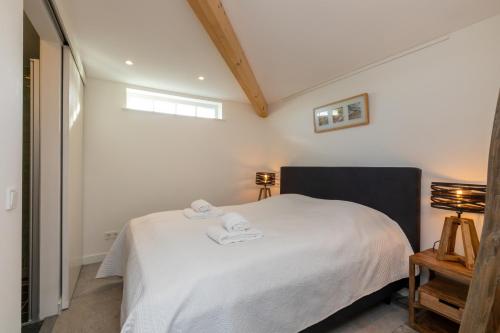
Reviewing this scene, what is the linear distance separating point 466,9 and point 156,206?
380 centimetres

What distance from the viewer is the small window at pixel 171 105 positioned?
3.24 m

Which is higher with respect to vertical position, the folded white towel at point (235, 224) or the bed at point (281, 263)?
the folded white towel at point (235, 224)

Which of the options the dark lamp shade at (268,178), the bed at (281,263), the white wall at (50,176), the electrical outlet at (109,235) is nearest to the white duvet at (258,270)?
the bed at (281,263)

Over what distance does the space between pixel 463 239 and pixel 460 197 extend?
304 millimetres

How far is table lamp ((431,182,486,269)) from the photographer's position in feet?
4.96

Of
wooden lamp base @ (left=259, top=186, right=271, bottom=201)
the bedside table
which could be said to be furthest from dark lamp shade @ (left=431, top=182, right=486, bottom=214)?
wooden lamp base @ (left=259, top=186, right=271, bottom=201)

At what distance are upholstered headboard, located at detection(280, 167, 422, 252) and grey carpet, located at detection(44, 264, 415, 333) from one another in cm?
62

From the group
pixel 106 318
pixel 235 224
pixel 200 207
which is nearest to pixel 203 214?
pixel 200 207

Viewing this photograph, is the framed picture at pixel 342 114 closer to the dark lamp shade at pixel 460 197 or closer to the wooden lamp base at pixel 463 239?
the dark lamp shade at pixel 460 197

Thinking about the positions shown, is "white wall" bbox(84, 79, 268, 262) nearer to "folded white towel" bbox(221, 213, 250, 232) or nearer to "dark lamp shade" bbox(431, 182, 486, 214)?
"folded white towel" bbox(221, 213, 250, 232)

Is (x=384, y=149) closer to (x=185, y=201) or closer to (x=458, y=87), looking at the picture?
(x=458, y=87)

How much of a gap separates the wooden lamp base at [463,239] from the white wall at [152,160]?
2.77m

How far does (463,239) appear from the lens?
158 cm

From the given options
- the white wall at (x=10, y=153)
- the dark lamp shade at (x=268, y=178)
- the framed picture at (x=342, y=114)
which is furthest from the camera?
the dark lamp shade at (x=268, y=178)
